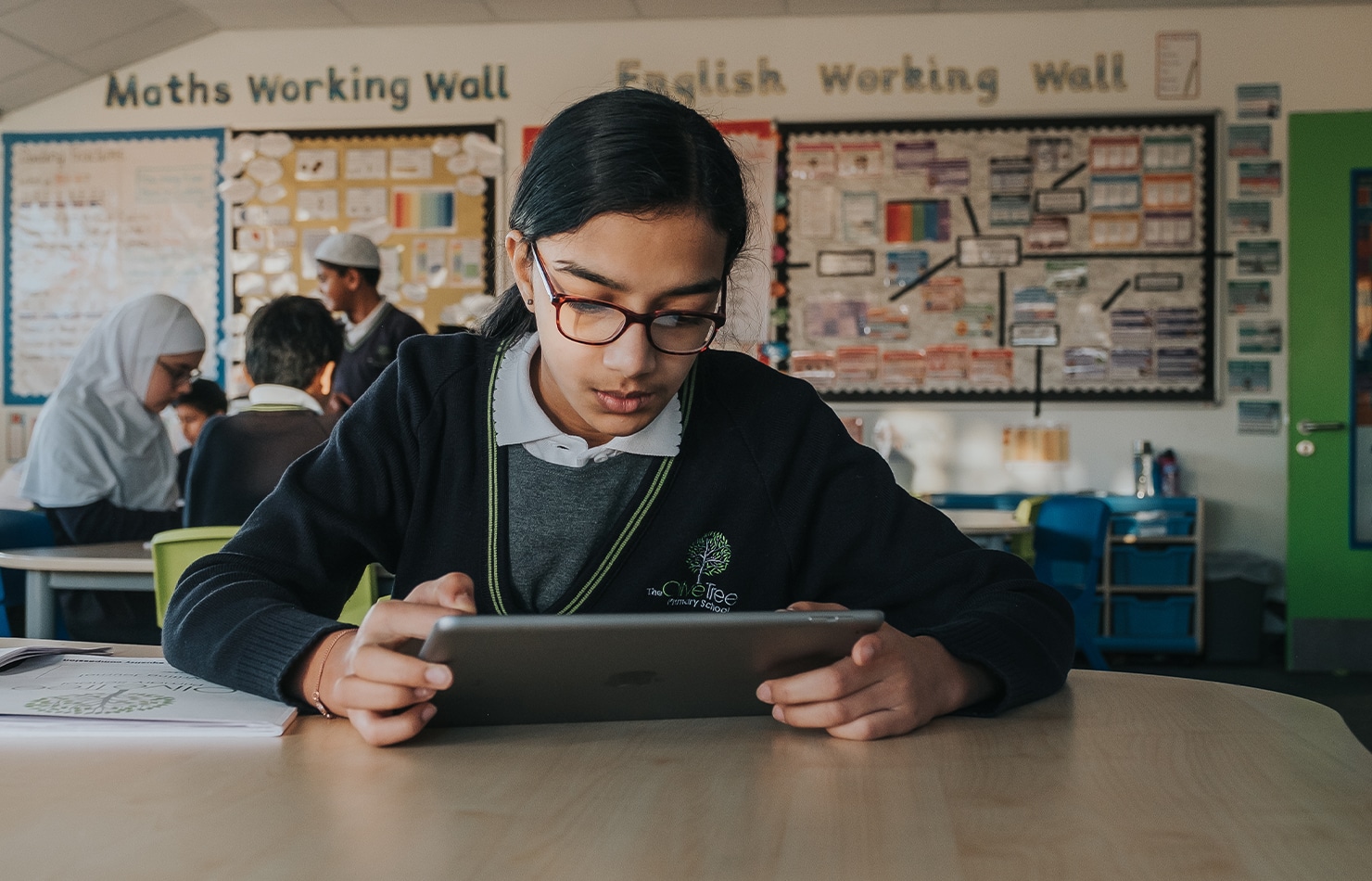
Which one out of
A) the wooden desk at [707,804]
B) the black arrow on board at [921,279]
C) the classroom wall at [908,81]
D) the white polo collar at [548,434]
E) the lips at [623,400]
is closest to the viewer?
the wooden desk at [707,804]

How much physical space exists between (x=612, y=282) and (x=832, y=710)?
392 millimetres

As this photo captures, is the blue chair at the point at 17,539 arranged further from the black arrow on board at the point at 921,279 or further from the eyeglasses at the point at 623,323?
the black arrow on board at the point at 921,279

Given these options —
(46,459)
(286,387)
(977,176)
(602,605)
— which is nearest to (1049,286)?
(977,176)

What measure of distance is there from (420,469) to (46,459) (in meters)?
2.31

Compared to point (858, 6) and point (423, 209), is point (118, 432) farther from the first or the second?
point (858, 6)

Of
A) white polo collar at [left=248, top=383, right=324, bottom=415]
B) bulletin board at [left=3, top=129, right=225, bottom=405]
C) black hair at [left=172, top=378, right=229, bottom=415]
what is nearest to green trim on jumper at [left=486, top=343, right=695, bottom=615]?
white polo collar at [left=248, top=383, right=324, bottom=415]

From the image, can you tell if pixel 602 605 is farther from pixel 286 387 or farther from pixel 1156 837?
pixel 286 387

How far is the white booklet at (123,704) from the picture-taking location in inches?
31.0

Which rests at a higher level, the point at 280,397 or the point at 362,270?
the point at 362,270

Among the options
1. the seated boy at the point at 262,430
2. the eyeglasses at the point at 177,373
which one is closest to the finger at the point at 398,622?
the seated boy at the point at 262,430

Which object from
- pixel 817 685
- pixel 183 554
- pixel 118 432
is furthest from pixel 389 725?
pixel 118 432

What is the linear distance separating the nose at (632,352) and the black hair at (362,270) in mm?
3198

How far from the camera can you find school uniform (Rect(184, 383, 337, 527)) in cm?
245

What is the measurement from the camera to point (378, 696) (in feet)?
2.45
